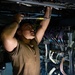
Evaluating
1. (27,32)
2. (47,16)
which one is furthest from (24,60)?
(47,16)

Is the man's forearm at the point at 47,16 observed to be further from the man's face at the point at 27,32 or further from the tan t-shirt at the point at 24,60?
the tan t-shirt at the point at 24,60

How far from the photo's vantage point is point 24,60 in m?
2.01

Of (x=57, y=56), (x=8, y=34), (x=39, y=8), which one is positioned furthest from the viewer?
(x=57, y=56)

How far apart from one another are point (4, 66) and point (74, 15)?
1079mm

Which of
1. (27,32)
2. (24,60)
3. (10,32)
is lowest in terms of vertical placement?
(24,60)

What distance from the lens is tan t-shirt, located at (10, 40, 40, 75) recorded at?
200 centimetres

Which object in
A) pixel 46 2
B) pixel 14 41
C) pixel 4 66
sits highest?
pixel 46 2

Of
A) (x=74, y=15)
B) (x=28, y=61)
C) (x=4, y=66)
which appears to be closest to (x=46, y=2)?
(x=28, y=61)

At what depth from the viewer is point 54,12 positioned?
8.13ft

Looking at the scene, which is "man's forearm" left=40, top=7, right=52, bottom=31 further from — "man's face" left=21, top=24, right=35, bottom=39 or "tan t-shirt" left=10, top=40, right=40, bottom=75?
"tan t-shirt" left=10, top=40, right=40, bottom=75

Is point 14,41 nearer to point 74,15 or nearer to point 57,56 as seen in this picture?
point 74,15

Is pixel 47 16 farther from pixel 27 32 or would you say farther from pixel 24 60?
pixel 24 60

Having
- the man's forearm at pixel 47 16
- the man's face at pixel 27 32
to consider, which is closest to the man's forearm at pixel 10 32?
the man's face at pixel 27 32

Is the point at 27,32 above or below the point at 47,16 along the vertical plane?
below
